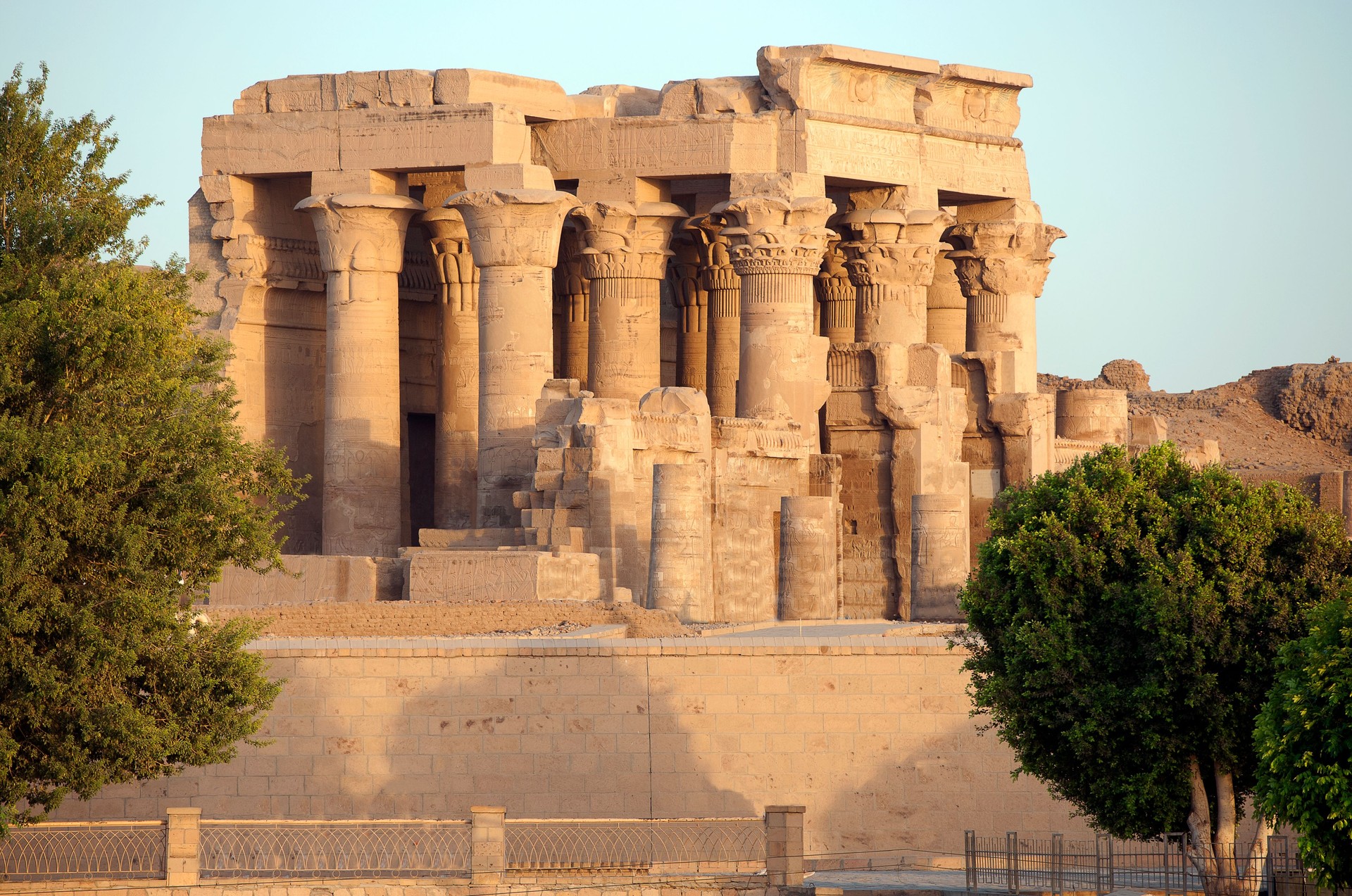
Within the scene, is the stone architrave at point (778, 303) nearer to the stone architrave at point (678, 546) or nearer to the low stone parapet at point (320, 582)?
the stone architrave at point (678, 546)

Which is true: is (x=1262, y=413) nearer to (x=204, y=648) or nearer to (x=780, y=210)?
(x=780, y=210)

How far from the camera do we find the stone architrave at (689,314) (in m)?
48.4

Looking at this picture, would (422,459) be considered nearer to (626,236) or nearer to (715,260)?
(715,260)

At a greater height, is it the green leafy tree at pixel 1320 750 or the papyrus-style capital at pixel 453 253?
the papyrus-style capital at pixel 453 253

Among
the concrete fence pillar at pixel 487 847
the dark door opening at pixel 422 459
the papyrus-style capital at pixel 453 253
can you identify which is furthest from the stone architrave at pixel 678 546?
the dark door opening at pixel 422 459

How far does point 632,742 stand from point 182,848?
487 cm

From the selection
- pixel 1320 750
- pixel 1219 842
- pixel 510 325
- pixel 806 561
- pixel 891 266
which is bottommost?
pixel 1219 842

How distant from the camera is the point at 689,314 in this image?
4888 cm

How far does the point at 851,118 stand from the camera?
41.2 m

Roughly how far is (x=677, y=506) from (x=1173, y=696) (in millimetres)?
12832

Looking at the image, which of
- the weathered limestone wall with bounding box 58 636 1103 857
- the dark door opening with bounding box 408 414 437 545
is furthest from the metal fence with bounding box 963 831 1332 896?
the dark door opening with bounding box 408 414 437 545

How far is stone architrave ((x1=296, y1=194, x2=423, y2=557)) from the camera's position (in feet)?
132

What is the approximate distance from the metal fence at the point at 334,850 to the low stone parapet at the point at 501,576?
840cm

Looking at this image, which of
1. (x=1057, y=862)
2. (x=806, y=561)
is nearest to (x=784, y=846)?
(x=1057, y=862)
